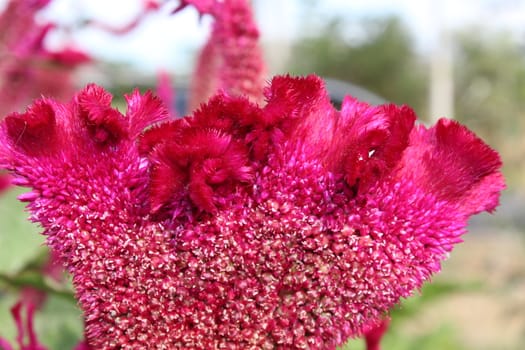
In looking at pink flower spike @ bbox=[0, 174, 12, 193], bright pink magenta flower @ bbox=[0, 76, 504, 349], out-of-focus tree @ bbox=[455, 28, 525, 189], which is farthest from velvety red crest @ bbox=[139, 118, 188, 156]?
out-of-focus tree @ bbox=[455, 28, 525, 189]

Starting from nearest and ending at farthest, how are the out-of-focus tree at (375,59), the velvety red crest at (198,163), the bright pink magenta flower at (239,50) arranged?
the velvety red crest at (198,163) → the bright pink magenta flower at (239,50) → the out-of-focus tree at (375,59)

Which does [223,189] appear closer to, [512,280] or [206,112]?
[206,112]

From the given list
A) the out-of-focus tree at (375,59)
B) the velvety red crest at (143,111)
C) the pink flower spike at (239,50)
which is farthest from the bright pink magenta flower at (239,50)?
the out-of-focus tree at (375,59)

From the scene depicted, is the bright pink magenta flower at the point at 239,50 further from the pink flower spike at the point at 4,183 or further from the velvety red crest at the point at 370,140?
the pink flower spike at the point at 4,183

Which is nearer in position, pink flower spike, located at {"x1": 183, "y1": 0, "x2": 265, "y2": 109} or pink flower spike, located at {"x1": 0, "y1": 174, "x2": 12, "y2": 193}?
pink flower spike, located at {"x1": 183, "y1": 0, "x2": 265, "y2": 109}

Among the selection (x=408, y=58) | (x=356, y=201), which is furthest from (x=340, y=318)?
(x=408, y=58)

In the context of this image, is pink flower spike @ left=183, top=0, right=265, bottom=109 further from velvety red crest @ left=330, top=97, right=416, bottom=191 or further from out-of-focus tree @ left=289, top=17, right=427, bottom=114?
out-of-focus tree @ left=289, top=17, right=427, bottom=114

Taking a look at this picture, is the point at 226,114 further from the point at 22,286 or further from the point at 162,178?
the point at 22,286
